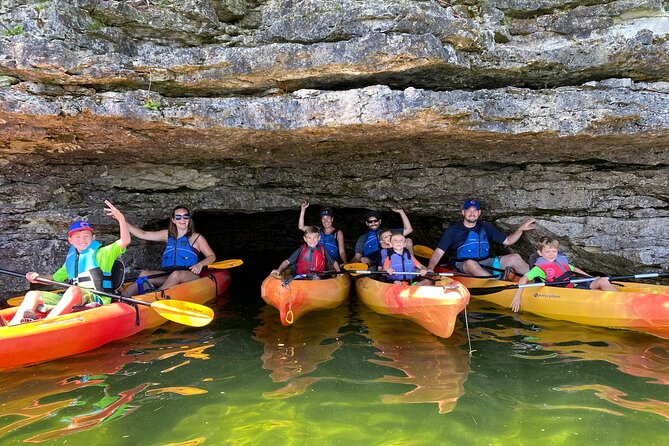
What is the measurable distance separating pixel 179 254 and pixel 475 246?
5040 millimetres

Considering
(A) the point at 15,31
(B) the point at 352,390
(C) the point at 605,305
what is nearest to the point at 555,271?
(C) the point at 605,305

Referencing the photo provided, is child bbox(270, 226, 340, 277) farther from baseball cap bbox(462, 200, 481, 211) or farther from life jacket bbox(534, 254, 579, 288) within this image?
life jacket bbox(534, 254, 579, 288)

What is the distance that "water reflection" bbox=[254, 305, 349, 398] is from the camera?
4250 millimetres

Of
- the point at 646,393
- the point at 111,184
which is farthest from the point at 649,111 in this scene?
the point at 111,184

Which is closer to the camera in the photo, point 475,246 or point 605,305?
point 605,305

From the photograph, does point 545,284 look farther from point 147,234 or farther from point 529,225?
point 147,234

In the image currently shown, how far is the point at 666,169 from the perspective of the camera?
700 cm

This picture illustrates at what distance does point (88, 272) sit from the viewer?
18.7 feet

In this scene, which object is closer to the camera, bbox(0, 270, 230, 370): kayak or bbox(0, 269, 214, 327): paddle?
bbox(0, 270, 230, 370): kayak

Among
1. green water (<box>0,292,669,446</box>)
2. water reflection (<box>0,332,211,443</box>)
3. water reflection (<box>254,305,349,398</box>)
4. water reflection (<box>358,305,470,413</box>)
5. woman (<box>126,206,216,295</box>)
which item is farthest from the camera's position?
woman (<box>126,206,216,295</box>)

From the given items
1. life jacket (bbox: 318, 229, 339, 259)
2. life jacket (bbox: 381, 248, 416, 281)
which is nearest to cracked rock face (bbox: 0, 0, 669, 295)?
life jacket (bbox: 381, 248, 416, 281)

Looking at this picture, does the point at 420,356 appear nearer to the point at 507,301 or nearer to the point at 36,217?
the point at 507,301

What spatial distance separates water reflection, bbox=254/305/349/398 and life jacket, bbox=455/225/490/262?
2.37m

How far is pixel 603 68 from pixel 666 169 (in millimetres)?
2430
